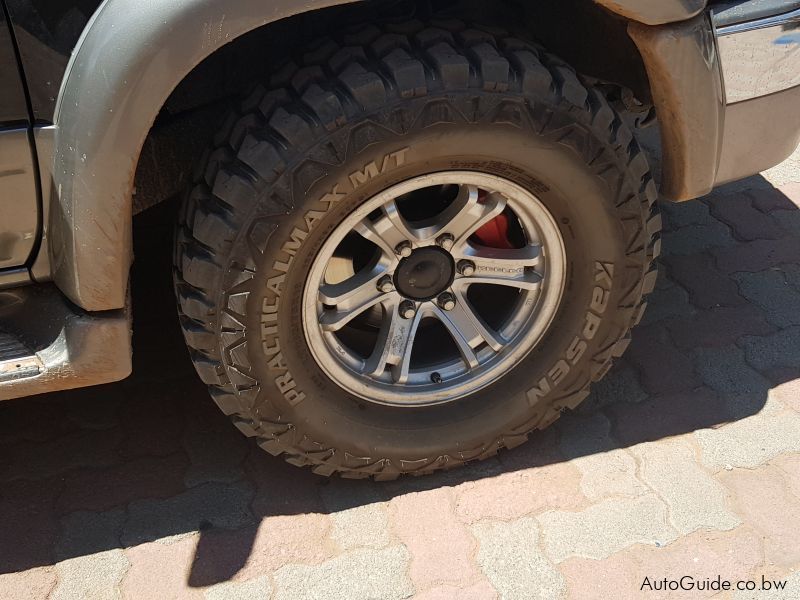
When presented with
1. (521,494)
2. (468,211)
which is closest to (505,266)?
(468,211)

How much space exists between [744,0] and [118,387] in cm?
220

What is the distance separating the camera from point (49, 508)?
2.45 m

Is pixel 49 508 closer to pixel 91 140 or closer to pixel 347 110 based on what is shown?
pixel 91 140

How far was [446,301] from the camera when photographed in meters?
2.42

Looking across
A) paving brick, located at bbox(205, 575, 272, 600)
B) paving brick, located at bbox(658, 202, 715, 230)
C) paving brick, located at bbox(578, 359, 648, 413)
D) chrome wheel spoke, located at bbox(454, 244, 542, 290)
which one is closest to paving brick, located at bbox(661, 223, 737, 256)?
paving brick, located at bbox(658, 202, 715, 230)

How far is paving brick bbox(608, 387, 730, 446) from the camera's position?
2713 millimetres

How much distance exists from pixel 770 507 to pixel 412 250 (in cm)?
127

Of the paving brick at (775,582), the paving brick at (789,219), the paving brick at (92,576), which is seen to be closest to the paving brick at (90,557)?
the paving brick at (92,576)

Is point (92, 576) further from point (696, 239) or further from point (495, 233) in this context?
point (696, 239)

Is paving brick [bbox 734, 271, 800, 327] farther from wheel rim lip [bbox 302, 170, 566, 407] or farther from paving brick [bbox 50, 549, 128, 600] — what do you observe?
paving brick [bbox 50, 549, 128, 600]

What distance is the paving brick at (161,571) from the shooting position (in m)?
2.24

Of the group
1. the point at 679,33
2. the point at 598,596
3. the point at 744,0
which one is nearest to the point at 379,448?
the point at 598,596

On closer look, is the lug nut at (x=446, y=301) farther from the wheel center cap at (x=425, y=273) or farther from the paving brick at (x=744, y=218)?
the paving brick at (x=744, y=218)

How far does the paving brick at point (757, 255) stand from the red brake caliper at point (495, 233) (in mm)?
1272
